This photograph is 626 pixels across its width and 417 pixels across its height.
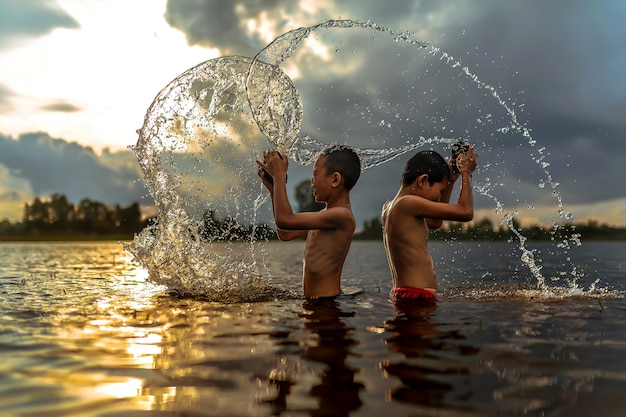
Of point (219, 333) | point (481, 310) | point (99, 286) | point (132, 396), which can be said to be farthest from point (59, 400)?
point (99, 286)

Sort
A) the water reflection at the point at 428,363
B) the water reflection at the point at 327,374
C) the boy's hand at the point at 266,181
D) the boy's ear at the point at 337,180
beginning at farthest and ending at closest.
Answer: the boy's hand at the point at 266,181 → the boy's ear at the point at 337,180 → the water reflection at the point at 428,363 → the water reflection at the point at 327,374

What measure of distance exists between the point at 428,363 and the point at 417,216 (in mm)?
2769

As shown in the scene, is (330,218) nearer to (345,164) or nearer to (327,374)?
(345,164)

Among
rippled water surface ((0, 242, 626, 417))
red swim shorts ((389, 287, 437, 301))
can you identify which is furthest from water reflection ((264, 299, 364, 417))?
red swim shorts ((389, 287, 437, 301))

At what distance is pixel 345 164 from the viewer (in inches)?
259

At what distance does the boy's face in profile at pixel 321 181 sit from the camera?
258 inches

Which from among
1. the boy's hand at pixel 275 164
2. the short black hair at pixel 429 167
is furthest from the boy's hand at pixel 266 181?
the short black hair at pixel 429 167

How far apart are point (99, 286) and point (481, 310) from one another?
642 centimetres

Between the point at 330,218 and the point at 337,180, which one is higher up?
the point at 337,180

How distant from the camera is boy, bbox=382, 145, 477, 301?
609 centimetres

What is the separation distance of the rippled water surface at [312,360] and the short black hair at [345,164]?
150 centimetres

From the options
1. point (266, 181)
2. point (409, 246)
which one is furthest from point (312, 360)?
point (266, 181)

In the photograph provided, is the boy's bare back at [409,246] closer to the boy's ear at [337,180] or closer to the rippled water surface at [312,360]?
the rippled water surface at [312,360]

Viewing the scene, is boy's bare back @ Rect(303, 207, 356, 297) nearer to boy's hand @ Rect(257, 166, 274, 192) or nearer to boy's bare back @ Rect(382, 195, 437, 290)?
boy's bare back @ Rect(382, 195, 437, 290)
